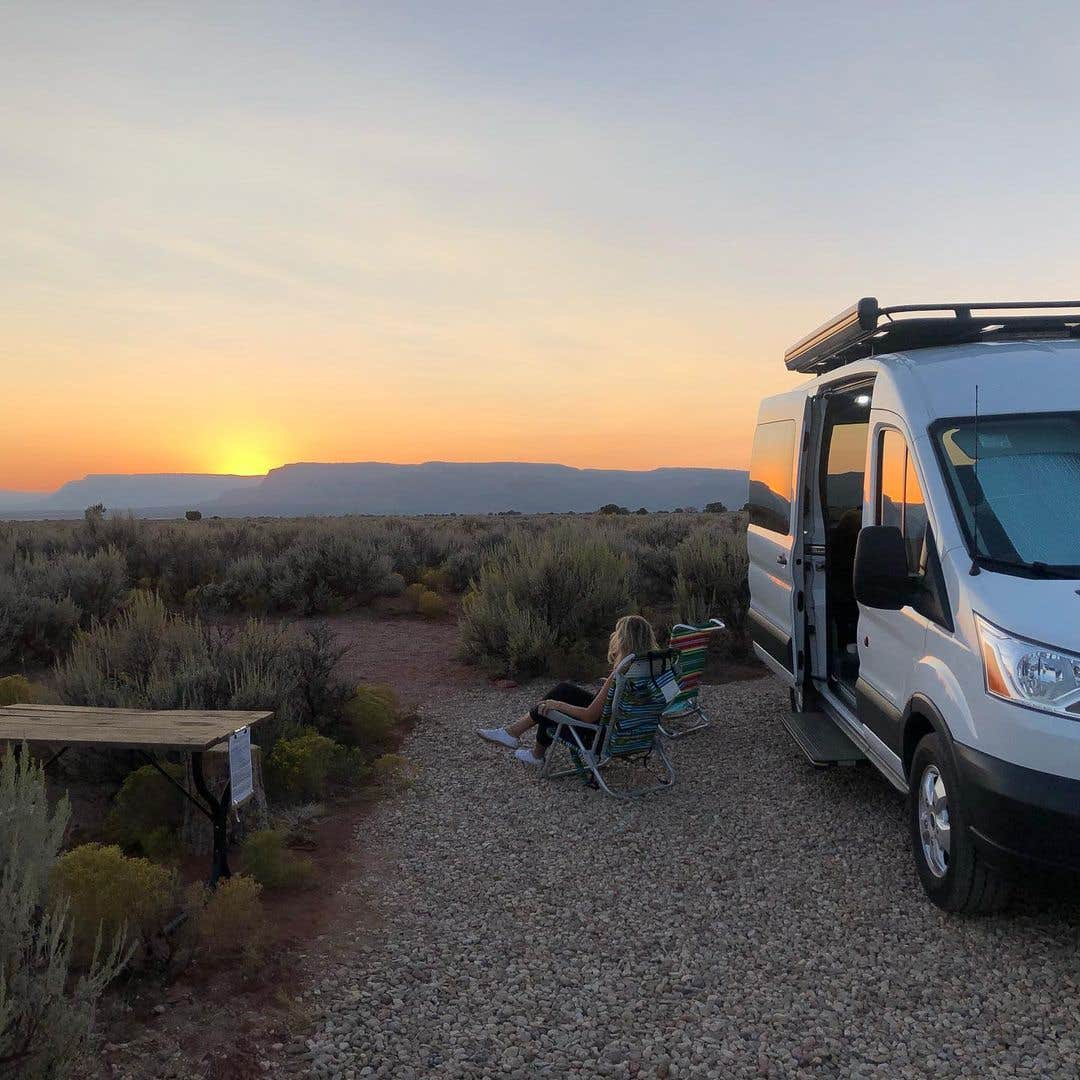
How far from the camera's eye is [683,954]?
13.0 feet

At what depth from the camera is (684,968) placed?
384 cm

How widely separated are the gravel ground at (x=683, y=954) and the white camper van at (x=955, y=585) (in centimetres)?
37

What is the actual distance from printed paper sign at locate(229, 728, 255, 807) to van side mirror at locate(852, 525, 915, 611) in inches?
117

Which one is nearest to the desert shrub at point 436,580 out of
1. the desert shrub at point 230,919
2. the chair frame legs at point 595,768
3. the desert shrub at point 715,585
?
the desert shrub at point 715,585

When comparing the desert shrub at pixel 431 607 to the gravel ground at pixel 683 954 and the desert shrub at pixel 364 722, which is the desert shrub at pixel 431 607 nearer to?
the desert shrub at pixel 364 722

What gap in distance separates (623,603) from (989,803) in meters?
7.61

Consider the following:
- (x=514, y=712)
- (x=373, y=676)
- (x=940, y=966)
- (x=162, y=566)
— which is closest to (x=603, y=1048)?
(x=940, y=966)

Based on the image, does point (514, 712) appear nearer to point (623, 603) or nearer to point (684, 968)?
point (623, 603)

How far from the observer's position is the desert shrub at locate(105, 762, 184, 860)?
17.1ft

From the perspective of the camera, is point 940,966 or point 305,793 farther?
point 305,793

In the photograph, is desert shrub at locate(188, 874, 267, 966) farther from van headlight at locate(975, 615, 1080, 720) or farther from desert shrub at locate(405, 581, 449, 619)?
desert shrub at locate(405, 581, 449, 619)

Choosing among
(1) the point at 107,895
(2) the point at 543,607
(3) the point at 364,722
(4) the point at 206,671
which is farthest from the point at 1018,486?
(2) the point at 543,607

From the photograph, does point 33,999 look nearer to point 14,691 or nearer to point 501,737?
point 501,737

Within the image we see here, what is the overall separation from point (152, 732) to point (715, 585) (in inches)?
318
